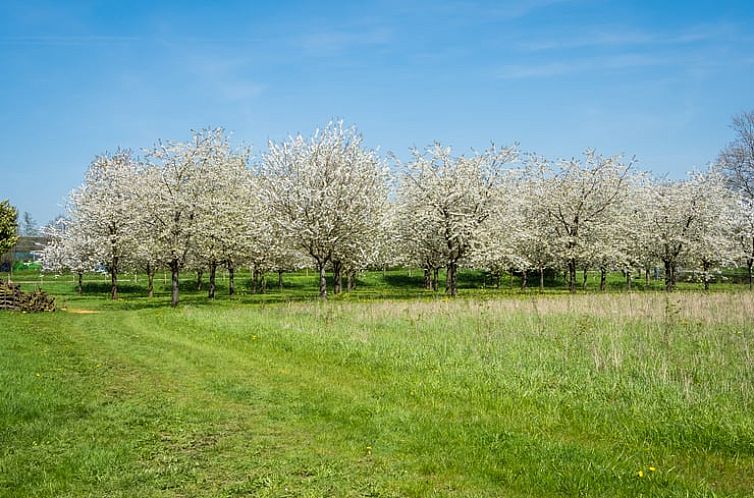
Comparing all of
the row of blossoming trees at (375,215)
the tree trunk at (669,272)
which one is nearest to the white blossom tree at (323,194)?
the row of blossoming trees at (375,215)

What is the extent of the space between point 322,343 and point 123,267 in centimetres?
3719

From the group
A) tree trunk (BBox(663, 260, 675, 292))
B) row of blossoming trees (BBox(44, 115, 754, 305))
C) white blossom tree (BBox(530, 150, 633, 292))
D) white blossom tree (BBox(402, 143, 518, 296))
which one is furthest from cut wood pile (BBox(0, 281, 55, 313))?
tree trunk (BBox(663, 260, 675, 292))

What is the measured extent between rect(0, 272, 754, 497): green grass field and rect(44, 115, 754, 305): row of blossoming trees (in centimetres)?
1590

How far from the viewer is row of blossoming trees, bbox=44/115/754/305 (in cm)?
3253

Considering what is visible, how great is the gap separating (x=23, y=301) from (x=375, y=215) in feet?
61.4

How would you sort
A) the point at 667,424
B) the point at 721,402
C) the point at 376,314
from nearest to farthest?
the point at 667,424 → the point at 721,402 → the point at 376,314

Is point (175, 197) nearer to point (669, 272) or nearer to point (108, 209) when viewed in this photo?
point (108, 209)

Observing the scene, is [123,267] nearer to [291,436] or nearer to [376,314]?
[376,314]

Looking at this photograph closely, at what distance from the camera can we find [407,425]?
8.69 m

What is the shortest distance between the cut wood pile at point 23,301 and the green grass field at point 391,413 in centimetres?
1411

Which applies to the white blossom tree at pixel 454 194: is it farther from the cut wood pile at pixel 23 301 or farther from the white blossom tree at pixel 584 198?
the cut wood pile at pixel 23 301

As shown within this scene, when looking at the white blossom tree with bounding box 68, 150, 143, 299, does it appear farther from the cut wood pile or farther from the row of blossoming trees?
the cut wood pile

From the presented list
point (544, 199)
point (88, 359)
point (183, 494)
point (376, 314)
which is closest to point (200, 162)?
point (376, 314)

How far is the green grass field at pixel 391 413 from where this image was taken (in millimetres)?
6730
